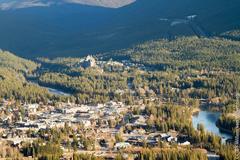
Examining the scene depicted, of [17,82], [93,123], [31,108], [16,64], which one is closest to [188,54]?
[16,64]

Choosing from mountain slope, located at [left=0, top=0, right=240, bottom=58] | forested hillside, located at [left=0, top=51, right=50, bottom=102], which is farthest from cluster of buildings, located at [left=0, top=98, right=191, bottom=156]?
mountain slope, located at [left=0, top=0, right=240, bottom=58]

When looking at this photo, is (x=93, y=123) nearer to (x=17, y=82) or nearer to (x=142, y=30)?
(x=17, y=82)

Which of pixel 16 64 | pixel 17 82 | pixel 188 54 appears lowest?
pixel 17 82

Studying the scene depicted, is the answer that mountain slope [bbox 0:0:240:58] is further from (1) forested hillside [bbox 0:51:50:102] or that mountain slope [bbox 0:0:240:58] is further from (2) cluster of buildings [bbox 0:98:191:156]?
(2) cluster of buildings [bbox 0:98:191:156]

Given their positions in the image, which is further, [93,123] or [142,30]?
[142,30]

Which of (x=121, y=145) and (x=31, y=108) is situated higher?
(x=31, y=108)

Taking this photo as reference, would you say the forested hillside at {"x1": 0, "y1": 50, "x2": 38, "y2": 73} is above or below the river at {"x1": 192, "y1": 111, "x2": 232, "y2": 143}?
above

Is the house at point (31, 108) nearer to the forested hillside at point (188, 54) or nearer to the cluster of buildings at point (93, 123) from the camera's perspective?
the cluster of buildings at point (93, 123)

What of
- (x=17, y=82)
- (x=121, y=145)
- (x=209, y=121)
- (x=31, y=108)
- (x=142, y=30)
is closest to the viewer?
(x=121, y=145)
